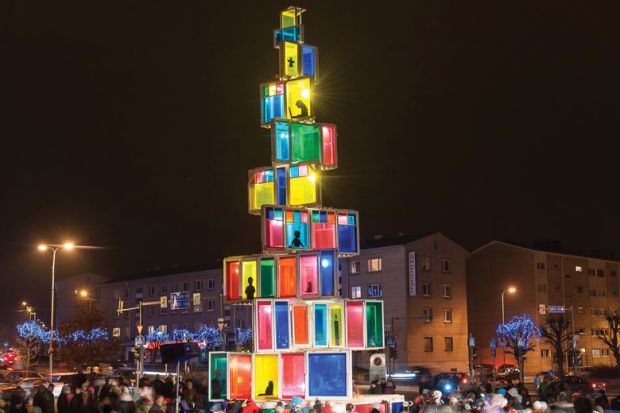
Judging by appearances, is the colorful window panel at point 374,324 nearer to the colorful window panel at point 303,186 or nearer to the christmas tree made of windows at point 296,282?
the christmas tree made of windows at point 296,282

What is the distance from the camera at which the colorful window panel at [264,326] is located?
75.5ft

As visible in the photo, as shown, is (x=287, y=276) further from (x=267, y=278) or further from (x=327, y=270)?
(x=327, y=270)

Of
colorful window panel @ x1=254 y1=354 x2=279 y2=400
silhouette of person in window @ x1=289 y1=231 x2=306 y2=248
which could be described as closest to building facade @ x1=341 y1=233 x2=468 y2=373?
colorful window panel @ x1=254 y1=354 x2=279 y2=400

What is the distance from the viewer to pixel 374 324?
78.6 feet

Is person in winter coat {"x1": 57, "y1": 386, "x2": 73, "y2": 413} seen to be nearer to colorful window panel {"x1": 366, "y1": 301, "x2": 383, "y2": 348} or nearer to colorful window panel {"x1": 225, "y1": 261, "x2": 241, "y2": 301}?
colorful window panel {"x1": 225, "y1": 261, "x2": 241, "y2": 301}

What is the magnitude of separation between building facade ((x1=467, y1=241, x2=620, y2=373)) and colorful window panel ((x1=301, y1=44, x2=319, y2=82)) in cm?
6269

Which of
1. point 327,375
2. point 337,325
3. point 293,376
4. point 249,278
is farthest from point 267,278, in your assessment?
point 327,375

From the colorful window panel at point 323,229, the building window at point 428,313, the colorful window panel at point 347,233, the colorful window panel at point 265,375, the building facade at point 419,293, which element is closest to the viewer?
the colorful window panel at point 265,375

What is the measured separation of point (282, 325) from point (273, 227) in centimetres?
256

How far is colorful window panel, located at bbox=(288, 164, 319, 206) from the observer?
24047mm

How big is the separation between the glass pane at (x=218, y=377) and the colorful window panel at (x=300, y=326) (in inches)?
82.7

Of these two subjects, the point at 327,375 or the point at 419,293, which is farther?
the point at 419,293

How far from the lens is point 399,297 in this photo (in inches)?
3007

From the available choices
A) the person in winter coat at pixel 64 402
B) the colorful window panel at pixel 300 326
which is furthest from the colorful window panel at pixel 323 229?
the person in winter coat at pixel 64 402
